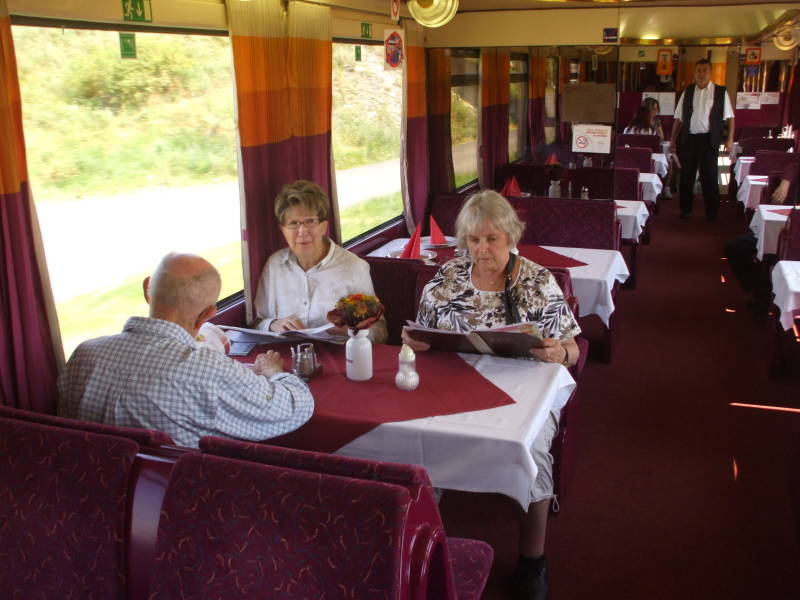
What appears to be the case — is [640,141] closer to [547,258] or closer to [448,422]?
[547,258]

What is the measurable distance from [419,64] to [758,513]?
3604mm

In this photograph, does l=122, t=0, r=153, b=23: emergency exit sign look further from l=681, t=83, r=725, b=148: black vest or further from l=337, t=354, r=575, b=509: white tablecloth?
l=681, t=83, r=725, b=148: black vest

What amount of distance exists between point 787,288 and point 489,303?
70.2 inches

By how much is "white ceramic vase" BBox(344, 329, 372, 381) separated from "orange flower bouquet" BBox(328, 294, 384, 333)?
27 mm

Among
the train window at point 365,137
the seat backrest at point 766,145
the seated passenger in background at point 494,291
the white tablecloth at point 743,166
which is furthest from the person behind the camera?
the seat backrest at point 766,145

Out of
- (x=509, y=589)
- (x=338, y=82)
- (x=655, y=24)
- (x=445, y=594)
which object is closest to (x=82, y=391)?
(x=445, y=594)

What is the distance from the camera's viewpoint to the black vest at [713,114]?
8.64m

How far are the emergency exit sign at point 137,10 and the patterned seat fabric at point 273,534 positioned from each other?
5.68 feet

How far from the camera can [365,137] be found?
4906 mm

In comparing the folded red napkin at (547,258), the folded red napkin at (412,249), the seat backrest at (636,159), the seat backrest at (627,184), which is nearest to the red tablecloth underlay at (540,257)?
the folded red napkin at (547,258)

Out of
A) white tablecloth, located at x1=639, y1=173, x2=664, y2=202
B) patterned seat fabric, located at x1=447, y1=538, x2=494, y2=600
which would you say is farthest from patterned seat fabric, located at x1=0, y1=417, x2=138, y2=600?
white tablecloth, located at x1=639, y1=173, x2=664, y2=202

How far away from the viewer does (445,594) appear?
1.58 metres

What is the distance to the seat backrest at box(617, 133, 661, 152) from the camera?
948cm

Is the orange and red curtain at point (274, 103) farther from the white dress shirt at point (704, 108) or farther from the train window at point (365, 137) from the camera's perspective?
the white dress shirt at point (704, 108)
